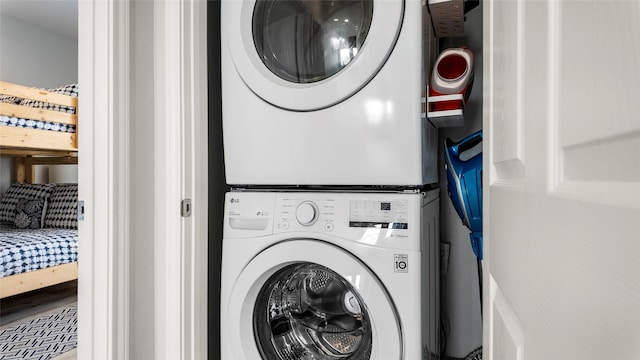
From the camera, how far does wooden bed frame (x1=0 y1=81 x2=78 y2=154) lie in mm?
2773

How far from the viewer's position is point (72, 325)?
2.51 metres

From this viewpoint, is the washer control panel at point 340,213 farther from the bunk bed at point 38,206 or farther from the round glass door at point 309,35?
the bunk bed at point 38,206

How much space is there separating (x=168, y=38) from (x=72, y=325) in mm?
2150

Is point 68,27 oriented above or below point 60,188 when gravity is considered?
above

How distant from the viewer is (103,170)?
1145 mm

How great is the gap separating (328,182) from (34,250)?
2571 mm

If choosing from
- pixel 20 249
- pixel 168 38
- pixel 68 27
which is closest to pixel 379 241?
pixel 168 38

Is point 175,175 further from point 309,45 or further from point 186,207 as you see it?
point 309,45

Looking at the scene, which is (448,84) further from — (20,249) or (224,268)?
(20,249)
